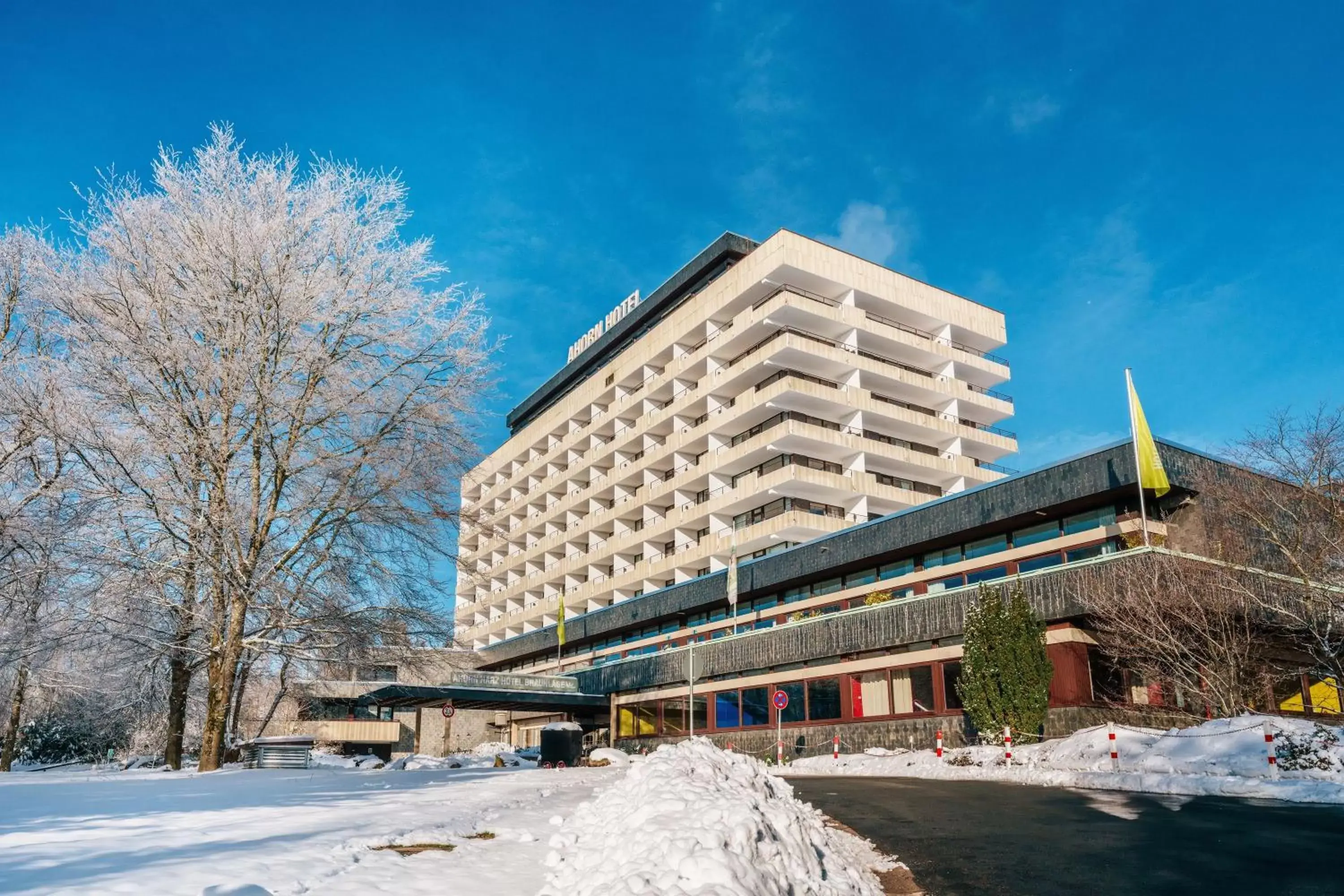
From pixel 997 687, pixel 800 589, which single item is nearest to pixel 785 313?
pixel 800 589

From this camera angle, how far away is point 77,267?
20188 millimetres

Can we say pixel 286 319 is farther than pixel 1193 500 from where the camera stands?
No

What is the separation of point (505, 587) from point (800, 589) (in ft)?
133

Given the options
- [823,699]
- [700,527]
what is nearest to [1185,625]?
[823,699]

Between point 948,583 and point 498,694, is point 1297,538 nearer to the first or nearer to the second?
point 948,583

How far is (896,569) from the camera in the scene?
132ft

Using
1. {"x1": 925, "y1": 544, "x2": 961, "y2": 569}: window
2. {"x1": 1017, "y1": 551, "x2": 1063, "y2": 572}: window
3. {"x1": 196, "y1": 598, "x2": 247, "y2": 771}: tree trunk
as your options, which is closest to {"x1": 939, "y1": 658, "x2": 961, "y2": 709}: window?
{"x1": 1017, "y1": 551, "x2": 1063, "y2": 572}: window

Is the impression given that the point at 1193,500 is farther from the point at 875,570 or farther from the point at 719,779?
the point at 719,779

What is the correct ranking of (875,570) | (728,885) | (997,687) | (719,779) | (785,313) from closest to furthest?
(728,885) → (719,779) → (997,687) → (875,570) → (785,313)

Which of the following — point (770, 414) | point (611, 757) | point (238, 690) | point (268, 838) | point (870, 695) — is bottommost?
point (611, 757)

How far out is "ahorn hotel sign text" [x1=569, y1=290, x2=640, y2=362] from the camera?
246 feet

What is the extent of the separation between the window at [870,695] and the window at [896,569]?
5.96 m

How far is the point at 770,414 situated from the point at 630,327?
21.2m

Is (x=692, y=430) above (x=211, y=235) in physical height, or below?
above
